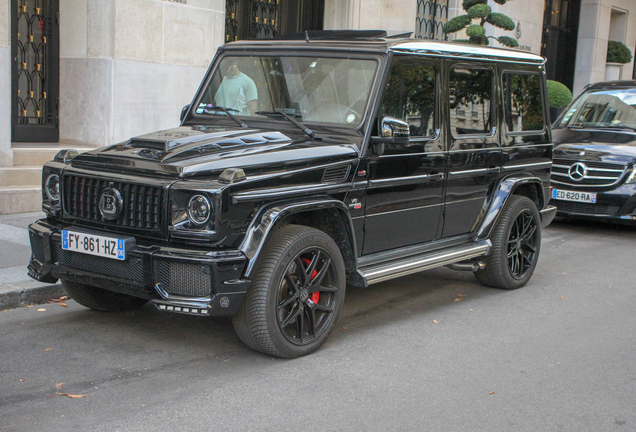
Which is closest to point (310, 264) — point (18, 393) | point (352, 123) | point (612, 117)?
point (352, 123)

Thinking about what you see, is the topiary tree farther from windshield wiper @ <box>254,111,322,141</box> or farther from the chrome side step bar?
windshield wiper @ <box>254,111,322,141</box>

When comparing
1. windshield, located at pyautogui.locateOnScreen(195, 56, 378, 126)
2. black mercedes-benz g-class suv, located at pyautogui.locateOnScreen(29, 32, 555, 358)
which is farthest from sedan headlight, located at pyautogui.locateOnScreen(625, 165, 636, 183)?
windshield, located at pyautogui.locateOnScreen(195, 56, 378, 126)

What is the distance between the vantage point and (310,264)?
185 inches

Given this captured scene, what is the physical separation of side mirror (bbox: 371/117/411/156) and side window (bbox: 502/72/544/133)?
1873 millimetres

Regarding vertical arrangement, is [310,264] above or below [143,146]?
below

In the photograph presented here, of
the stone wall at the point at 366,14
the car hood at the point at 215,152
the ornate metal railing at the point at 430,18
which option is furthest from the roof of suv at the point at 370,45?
the ornate metal railing at the point at 430,18

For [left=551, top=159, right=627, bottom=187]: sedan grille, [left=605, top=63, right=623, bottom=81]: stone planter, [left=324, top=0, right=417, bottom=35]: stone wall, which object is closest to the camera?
[left=551, top=159, right=627, bottom=187]: sedan grille

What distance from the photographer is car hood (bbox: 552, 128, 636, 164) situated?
10039 mm

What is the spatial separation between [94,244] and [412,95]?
8.64 ft

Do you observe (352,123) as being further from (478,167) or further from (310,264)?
(478,167)

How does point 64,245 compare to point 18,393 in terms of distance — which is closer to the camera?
point 18,393

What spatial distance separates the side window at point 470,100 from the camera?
20.0 feet

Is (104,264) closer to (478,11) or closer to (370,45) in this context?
(370,45)

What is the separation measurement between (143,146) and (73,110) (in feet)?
21.6
